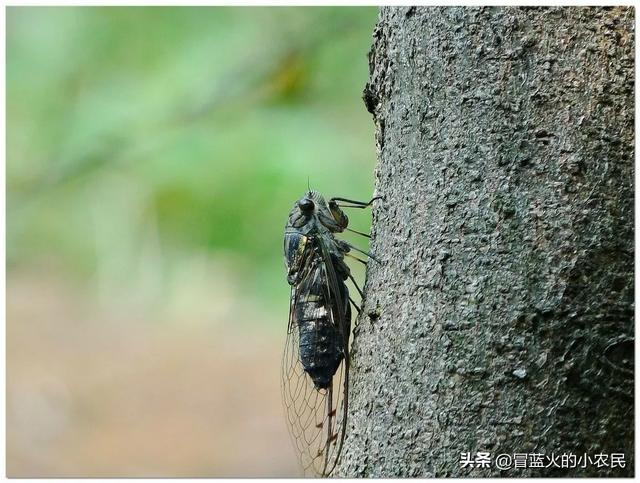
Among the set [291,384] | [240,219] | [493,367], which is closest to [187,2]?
[240,219]

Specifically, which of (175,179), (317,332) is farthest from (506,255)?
(175,179)

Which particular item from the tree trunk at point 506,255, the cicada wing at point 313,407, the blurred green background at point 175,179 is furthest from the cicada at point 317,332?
the blurred green background at point 175,179

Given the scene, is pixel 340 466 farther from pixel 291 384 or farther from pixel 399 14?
pixel 399 14

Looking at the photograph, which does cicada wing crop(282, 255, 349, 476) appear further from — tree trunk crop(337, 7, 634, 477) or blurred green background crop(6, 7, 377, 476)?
blurred green background crop(6, 7, 377, 476)

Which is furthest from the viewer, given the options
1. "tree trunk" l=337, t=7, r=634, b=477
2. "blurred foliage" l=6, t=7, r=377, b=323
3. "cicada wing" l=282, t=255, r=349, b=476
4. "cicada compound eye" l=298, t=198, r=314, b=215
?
"blurred foliage" l=6, t=7, r=377, b=323

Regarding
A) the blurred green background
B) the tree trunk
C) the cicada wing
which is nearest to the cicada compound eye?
the cicada wing
